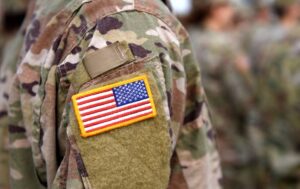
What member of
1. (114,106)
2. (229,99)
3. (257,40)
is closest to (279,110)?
(229,99)

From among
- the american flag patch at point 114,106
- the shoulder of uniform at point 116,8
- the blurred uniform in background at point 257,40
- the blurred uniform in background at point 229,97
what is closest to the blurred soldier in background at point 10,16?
the blurred uniform in background at point 229,97

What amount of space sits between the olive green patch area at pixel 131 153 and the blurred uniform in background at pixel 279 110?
7.36ft

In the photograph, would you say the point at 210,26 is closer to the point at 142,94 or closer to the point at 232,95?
the point at 232,95

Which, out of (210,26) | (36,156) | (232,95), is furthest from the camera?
(210,26)

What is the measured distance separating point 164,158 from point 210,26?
3080 millimetres

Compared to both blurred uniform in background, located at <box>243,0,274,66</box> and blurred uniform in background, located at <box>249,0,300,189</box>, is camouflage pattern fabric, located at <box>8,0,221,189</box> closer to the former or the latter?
blurred uniform in background, located at <box>249,0,300,189</box>

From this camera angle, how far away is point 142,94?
1046 millimetres

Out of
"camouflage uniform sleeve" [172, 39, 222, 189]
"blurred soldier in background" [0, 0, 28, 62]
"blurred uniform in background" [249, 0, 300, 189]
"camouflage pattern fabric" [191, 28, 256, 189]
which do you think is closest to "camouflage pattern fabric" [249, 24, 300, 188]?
"blurred uniform in background" [249, 0, 300, 189]

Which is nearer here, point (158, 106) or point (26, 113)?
point (158, 106)

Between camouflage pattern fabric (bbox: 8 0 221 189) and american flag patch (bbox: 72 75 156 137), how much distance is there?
0.01 m

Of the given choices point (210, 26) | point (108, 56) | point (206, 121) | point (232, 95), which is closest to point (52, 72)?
point (108, 56)

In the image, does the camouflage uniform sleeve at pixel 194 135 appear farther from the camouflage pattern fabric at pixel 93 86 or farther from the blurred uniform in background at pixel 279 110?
the blurred uniform in background at pixel 279 110

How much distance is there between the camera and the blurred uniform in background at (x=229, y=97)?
375cm

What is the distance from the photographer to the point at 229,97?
150 inches
